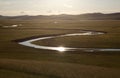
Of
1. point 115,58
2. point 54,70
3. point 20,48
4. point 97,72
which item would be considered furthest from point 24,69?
point 20,48

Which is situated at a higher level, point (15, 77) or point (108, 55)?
point (15, 77)

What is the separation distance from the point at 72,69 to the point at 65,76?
3.32 metres

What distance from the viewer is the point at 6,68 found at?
31.3 m

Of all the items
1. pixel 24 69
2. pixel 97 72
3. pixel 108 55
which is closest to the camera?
pixel 97 72

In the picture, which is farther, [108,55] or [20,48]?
[20,48]

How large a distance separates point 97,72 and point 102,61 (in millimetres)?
9042

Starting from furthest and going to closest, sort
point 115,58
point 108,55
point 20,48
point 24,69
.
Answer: point 20,48 < point 108,55 < point 115,58 < point 24,69

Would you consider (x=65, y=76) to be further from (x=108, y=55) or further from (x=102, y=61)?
(x=108, y=55)

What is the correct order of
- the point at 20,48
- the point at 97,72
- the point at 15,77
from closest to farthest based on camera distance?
the point at 15,77 < the point at 97,72 < the point at 20,48

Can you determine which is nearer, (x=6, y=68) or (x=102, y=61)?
(x=6, y=68)

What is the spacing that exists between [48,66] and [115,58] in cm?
1265

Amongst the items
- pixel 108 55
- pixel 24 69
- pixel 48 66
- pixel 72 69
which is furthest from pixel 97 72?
pixel 108 55

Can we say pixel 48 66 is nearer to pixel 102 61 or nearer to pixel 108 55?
pixel 102 61

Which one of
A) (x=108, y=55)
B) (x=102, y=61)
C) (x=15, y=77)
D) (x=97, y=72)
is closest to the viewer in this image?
(x=15, y=77)
